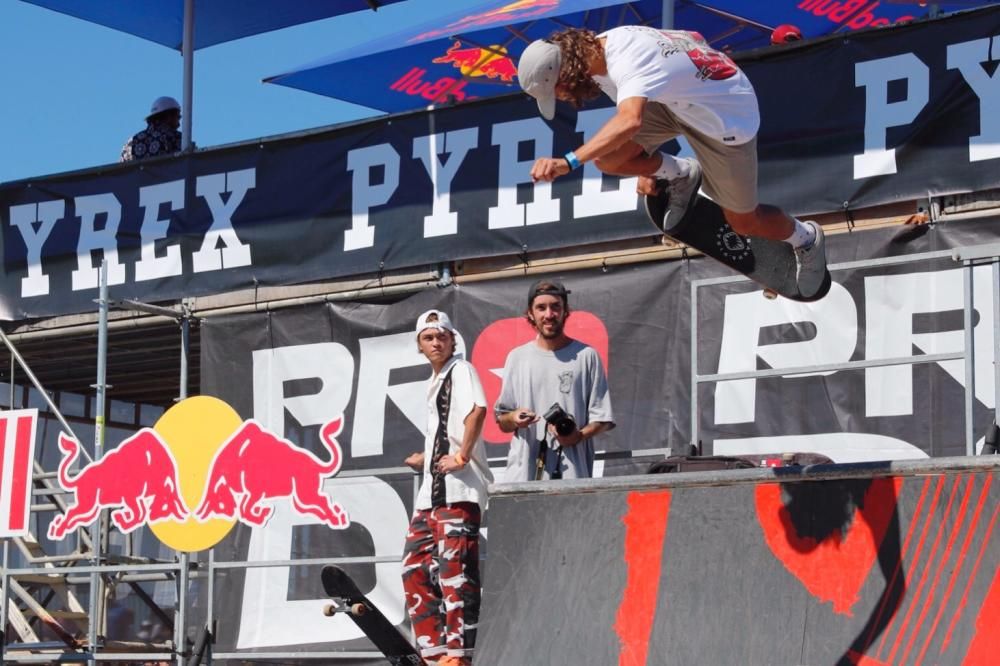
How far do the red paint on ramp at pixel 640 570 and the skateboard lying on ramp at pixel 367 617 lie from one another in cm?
202

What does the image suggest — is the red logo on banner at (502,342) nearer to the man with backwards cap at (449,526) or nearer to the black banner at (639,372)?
the black banner at (639,372)

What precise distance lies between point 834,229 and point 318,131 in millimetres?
3635

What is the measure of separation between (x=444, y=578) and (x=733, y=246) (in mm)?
2128

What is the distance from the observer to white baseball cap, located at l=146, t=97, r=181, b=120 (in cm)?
1116

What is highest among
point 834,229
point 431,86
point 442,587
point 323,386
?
point 431,86

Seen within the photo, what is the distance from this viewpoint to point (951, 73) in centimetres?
765

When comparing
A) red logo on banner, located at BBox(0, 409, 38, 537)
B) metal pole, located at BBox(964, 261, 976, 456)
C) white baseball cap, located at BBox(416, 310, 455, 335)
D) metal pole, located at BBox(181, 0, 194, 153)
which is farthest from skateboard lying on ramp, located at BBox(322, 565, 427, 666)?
metal pole, located at BBox(181, 0, 194, 153)

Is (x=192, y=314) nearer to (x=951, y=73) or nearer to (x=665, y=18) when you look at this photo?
(x=665, y=18)

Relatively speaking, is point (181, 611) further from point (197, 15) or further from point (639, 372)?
point (197, 15)

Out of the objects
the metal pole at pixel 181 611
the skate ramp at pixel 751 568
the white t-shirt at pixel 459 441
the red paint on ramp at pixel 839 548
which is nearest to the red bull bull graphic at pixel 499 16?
the white t-shirt at pixel 459 441

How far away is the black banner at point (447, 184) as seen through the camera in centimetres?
772

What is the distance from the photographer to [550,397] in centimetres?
717

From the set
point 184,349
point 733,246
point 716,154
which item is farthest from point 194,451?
point 716,154

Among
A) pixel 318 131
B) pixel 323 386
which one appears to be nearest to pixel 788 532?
pixel 323 386
